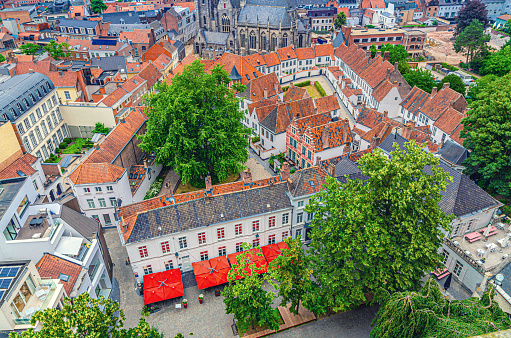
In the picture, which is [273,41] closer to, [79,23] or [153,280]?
[79,23]

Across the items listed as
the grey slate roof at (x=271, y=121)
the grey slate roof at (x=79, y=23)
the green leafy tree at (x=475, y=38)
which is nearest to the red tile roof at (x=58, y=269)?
the grey slate roof at (x=271, y=121)

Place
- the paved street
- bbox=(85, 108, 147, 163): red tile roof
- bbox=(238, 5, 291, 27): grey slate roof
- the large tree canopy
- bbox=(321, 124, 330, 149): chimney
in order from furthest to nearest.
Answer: the large tree canopy < bbox=(238, 5, 291, 27): grey slate roof < bbox=(321, 124, 330, 149): chimney < bbox=(85, 108, 147, 163): red tile roof < the paved street

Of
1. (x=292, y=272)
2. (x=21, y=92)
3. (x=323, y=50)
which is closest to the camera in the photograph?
(x=292, y=272)

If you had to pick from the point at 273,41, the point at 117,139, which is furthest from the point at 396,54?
the point at 117,139

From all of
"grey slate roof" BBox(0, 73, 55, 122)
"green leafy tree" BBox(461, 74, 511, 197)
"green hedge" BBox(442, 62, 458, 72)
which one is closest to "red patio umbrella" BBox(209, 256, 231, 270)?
"green leafy tree" BBox(461, 74, 511, 197)

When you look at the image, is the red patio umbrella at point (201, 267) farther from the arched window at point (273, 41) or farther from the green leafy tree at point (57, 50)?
the arched window at point (273, 41)

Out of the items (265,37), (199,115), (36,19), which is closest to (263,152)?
(199,115)

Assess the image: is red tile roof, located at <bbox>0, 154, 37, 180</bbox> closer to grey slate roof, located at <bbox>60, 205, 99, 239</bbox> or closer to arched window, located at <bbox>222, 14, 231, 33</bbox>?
grey slate roof, located at <bbox>60, 205, 99, 239</bbox>
